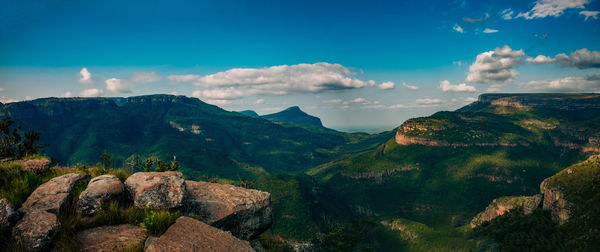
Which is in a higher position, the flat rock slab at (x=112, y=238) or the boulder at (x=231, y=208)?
the flat rock slab at (x=112, y=238)

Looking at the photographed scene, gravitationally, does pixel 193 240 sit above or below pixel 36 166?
below

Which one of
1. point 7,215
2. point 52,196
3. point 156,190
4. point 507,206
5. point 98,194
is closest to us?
point 7,215

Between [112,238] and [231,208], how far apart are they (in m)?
5.51

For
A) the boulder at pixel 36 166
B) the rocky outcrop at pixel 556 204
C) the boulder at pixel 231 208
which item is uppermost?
the boulder at pixel 36 166

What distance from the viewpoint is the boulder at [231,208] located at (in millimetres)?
13195

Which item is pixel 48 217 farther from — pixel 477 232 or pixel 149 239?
pixel 477 232

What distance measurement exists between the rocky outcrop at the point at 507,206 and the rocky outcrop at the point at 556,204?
5356mm

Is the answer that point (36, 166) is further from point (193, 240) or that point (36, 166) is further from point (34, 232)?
point (193, 240)

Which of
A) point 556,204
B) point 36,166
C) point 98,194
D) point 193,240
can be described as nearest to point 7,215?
point 98,194

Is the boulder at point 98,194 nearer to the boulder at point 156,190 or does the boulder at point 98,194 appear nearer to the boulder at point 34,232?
the boulder at point 156,190

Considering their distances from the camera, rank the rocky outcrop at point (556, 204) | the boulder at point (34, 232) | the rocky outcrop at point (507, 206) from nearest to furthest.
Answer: the boulder at point (34, 232) → the rocky outcrop at point (556, 204) → the rocky outcrop at point (507, 206)

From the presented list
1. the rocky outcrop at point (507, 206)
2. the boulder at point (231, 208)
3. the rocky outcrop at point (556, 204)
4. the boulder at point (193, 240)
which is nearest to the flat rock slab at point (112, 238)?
the boulder at point (193, 240)

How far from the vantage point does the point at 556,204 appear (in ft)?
511

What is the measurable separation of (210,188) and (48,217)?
26.2ft
